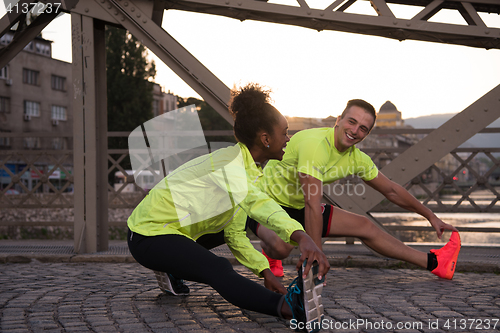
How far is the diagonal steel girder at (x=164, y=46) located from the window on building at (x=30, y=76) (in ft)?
149

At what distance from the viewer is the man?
13.5 ft

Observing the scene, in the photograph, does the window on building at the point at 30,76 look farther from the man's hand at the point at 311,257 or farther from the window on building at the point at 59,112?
the man's hand at the point at 311,257

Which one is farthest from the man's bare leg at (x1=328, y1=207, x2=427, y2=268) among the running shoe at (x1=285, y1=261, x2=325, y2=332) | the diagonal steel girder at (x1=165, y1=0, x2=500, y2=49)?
the diagonal steel girder at (x1=165, y1=0, x2=500, y2=49)

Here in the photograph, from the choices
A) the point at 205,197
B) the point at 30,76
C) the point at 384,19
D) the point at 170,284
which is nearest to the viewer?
the point at 205,197

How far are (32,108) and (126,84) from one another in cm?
1470

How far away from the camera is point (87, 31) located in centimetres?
625

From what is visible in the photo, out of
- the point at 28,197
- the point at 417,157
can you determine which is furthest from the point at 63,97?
the point at 417,157

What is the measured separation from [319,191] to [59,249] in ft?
13.3

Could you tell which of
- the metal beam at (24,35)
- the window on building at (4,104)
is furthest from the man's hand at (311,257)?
the window on building at (4,104)

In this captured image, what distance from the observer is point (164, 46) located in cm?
606

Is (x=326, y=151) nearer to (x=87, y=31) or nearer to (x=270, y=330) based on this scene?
(x=270, y=330)

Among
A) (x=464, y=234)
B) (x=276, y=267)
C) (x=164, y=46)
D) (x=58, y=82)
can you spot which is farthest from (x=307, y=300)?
(x=58, y=82)

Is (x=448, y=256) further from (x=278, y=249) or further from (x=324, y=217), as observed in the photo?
(x=278, y=249)

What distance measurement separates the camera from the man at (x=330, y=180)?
4.12 meters
